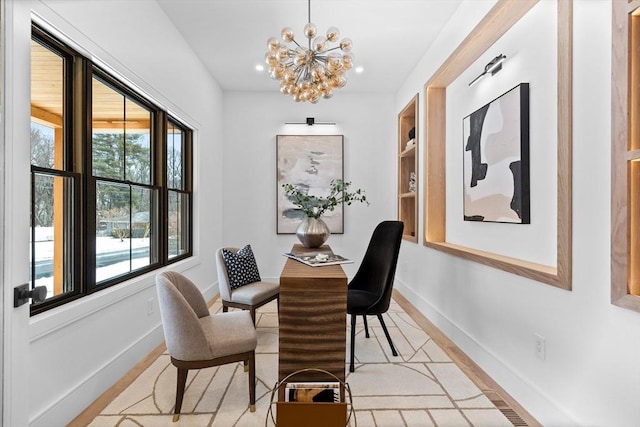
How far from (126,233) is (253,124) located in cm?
301

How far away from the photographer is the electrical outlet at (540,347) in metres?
1.97

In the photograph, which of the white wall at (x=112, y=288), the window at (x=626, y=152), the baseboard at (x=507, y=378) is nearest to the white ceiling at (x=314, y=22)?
the white wall at (x=112, y=288)

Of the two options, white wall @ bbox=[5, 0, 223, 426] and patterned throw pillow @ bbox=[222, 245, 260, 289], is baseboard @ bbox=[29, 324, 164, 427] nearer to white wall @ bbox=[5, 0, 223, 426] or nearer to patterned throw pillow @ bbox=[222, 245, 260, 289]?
white wall @ bbox=[5, 0, 223, 426]

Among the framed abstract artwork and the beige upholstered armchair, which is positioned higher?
the framed abstract artwork

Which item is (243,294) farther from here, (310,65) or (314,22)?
(314,22)

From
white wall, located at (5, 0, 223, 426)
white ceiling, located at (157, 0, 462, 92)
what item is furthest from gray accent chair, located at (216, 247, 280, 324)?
white ceiling, located at (157, 0, 462, 92)

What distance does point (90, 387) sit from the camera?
2.14 meters

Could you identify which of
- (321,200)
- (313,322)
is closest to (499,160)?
(321,200)

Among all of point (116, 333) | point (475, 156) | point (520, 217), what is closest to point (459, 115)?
point (475, 156)

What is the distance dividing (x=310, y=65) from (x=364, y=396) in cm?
244

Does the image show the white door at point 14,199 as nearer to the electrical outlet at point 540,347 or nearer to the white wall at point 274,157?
the electrical outlet at point 540,347

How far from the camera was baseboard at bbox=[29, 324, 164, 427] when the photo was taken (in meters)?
1.81

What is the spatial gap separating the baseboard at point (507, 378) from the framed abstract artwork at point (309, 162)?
2.46 m

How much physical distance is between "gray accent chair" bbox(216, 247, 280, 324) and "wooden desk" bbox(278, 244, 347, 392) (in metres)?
1.06
